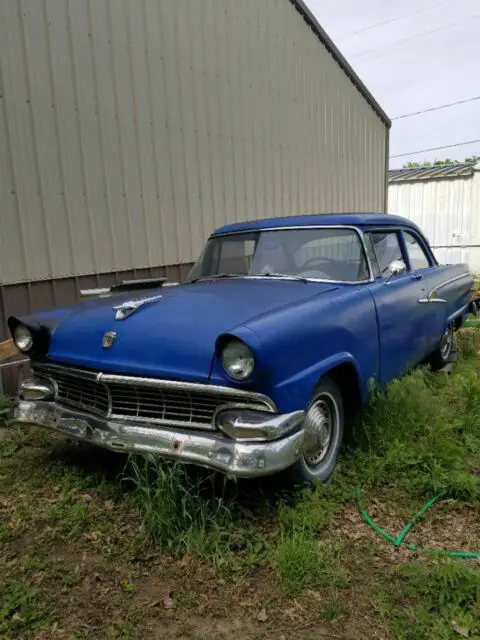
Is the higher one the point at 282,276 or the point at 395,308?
the point at 282,276

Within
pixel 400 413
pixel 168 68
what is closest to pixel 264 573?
pixel 400 413

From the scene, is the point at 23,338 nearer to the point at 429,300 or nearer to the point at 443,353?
the point at 429,300

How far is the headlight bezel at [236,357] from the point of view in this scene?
2305 mm

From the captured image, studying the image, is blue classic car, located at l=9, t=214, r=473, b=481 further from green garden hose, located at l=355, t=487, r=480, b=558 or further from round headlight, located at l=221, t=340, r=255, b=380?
green garden hose, located at l=355, t=487, r=480, b=558

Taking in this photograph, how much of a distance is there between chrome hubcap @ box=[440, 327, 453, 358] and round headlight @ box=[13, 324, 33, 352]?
383 cm

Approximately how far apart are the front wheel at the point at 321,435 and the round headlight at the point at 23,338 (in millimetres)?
1736

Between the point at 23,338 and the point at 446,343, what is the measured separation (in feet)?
13.5

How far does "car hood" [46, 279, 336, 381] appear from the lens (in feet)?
8.14

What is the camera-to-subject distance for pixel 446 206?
13820 mm

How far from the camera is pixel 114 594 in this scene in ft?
6.99

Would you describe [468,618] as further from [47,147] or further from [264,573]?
[47,147]

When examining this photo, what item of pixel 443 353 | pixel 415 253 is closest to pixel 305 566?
pixel 415 253

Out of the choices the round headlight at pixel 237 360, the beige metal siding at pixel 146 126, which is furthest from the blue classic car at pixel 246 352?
the beige metal siding at pixel 146 126

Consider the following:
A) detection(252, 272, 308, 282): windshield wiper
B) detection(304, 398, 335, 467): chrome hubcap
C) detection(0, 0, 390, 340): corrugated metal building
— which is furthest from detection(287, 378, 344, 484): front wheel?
detection(0, 0, 390, 340): corrugated metal building
